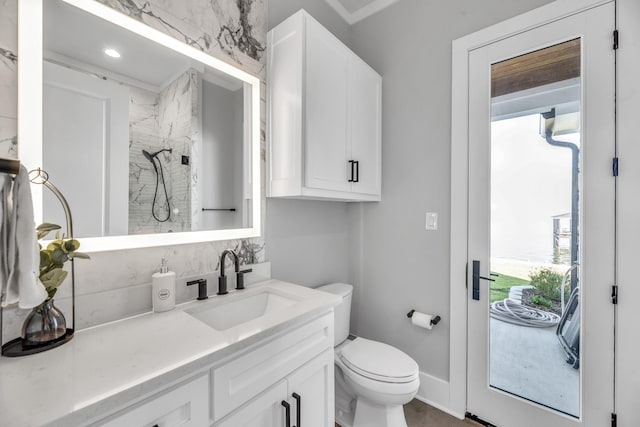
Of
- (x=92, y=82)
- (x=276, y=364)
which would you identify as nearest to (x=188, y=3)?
(x=92, y=82)

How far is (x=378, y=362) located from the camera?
4.93 feet

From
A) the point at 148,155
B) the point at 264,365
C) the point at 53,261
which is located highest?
the point at 148,155

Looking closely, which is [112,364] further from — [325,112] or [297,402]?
[325,112]

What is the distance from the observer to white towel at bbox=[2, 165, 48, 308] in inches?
26.9

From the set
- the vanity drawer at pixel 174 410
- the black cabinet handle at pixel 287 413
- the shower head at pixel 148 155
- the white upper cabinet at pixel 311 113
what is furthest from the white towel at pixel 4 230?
the white upper cabinet at pixel 311 113

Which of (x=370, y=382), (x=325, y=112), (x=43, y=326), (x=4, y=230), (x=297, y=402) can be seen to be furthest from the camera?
(x=325, y=112)

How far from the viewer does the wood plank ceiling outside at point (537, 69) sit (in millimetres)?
1417

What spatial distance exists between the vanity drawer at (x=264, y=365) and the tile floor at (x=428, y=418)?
37.1 inches

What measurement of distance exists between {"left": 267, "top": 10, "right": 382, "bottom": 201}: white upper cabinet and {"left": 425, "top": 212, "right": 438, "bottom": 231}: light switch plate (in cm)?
51

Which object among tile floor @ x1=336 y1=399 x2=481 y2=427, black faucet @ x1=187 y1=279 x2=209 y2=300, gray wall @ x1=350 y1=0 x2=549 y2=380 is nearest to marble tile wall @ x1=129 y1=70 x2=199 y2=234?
black faucet @ x1=187 y1=279 x2=209 y2=300

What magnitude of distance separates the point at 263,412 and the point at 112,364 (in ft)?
1.64

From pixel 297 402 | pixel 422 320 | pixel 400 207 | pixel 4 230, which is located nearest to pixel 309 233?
pixel 400 207

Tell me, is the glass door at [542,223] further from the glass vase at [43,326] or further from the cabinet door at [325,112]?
A: the glass vase at [43,326]

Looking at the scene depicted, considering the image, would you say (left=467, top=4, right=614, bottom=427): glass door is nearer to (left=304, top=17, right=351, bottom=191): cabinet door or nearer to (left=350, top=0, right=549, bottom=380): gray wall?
(left=350, top=0, right=549, bottom=380): gray wall
